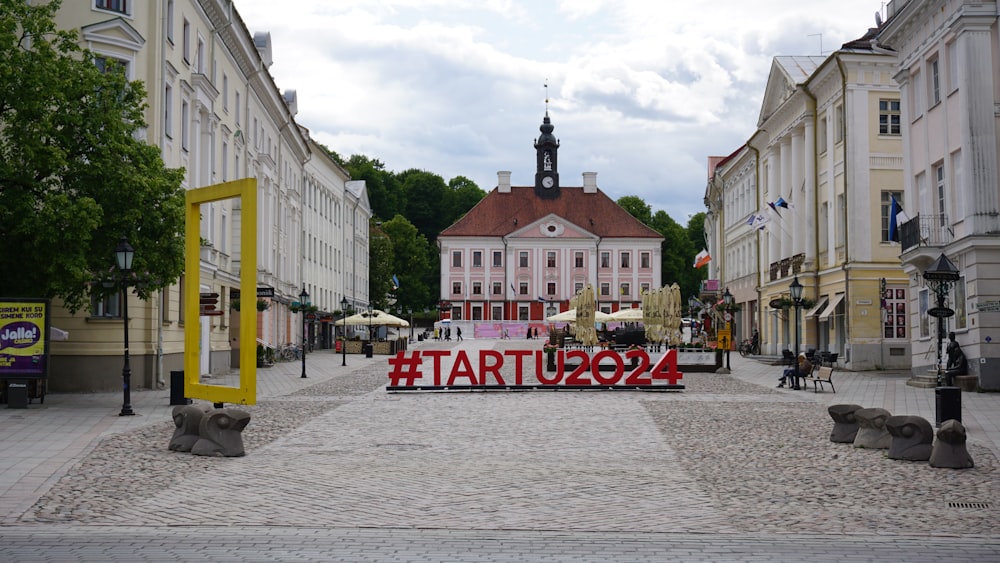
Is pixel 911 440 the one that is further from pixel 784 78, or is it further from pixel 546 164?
pixel 546 164

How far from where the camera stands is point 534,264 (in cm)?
11781

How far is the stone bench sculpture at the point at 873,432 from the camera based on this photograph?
50.8ft

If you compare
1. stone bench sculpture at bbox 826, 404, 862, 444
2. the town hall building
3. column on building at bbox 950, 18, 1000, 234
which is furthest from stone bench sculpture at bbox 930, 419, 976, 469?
the town hall building

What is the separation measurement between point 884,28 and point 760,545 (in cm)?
2700

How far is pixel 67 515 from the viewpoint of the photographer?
10336mm

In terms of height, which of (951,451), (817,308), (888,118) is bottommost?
(951,451)

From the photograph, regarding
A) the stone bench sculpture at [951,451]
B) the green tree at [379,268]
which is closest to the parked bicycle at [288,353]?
the stone bench sculpture at [951,451]

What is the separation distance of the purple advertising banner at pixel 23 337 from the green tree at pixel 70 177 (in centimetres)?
62

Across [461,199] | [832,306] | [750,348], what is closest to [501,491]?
[832,306]

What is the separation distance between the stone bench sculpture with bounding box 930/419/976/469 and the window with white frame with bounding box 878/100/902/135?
28943 mm

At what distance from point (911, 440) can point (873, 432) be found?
1.34 meters

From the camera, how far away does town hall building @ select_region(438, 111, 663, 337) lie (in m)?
117

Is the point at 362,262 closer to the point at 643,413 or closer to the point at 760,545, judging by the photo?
the point at 643,413

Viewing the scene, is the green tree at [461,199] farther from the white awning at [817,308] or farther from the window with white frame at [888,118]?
the window with white frame at [888,118]
